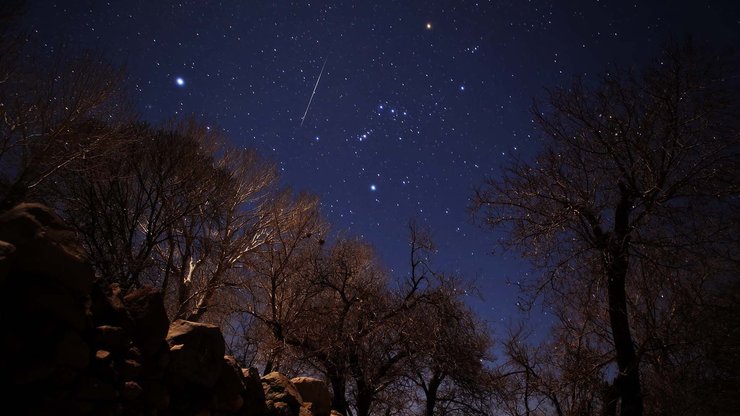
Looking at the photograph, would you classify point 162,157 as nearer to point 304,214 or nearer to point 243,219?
point 243,219

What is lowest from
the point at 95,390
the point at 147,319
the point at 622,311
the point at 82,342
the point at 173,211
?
the point at 95,390

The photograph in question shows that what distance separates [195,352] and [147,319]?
0.65 meters

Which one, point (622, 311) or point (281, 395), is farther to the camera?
point (622, 311)

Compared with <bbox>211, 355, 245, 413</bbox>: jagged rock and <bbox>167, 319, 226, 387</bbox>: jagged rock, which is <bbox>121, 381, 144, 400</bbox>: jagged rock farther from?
<bbox>211, 355, 245, 413</bbox>: jagged rock

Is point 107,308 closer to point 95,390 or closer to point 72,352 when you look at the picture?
point 72,352

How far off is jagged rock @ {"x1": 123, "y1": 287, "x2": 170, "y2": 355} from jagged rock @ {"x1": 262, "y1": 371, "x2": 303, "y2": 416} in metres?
2.14

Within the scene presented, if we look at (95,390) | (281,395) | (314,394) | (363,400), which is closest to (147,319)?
(95,390)

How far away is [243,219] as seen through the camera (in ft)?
50.9

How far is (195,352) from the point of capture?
13.6 ft

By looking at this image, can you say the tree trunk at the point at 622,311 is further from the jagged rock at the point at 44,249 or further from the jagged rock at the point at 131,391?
the jagged rock at the point at 44,249

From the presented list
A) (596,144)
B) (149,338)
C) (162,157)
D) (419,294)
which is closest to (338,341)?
(419,294)

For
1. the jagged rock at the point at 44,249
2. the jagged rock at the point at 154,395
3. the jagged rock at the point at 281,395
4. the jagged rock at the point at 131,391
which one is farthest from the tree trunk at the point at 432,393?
the jagged rock at the point at 44,249

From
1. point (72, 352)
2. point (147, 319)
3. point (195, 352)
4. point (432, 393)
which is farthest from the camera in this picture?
point (432, 393)

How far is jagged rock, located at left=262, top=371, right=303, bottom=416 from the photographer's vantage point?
5363 mm
